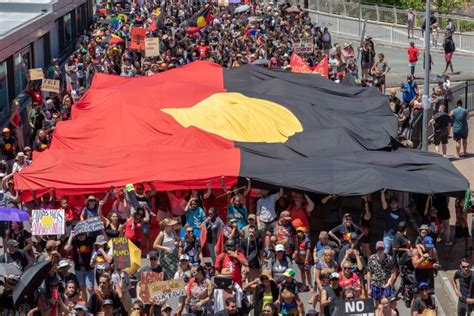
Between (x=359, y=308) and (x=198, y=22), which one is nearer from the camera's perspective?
(x=359, y=308)

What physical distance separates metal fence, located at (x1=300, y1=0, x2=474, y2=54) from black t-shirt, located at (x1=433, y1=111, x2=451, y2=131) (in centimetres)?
1593

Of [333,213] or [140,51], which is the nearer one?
[333,213]

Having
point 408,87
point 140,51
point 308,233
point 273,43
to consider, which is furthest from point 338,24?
point 308,233

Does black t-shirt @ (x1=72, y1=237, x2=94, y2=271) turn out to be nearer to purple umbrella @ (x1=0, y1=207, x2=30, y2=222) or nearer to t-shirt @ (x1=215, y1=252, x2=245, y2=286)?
purple umbrella @ (x1=0, y1=207, x2=30, y2=222)

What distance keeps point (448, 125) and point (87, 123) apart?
838 cm

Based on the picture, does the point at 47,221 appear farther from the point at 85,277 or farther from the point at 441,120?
the point at 441,120

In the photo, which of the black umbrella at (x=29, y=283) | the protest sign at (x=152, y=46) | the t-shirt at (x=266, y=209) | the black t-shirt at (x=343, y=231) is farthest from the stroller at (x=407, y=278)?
the protest sign at (x=152, y=46)

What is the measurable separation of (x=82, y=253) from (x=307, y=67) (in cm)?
1490

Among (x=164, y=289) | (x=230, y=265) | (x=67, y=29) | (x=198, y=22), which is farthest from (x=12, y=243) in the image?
(x=67, y=29)

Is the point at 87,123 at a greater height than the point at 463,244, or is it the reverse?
the point at 87,123

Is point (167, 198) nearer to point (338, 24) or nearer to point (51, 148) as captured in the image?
point (51, 148)

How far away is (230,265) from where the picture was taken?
19.0m

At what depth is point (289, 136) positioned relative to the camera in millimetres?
24656

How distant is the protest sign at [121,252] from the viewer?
18797mm
